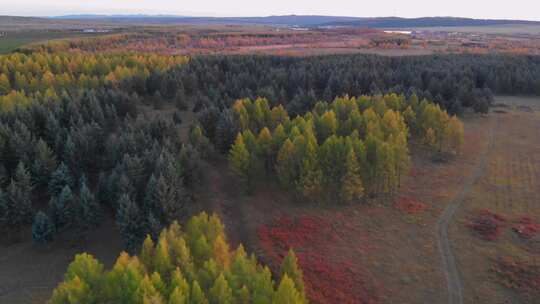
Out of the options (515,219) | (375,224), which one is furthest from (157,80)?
(515,219)

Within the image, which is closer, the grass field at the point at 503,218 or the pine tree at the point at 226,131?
the grass field at the point at 503,218

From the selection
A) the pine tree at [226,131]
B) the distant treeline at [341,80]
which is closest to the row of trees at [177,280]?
the pine tree at [226,131]

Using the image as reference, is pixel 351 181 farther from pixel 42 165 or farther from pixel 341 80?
pixel 341 80

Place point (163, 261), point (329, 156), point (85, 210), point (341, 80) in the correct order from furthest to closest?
1. point (341, 80)
2. point (329, 156)
3. point (85, 210)
4. point (163, 261)

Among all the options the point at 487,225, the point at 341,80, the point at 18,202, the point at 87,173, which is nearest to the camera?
the point at 18,202

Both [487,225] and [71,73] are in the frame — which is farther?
[71,73]

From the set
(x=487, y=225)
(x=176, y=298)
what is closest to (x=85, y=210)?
(x=176, y=298)

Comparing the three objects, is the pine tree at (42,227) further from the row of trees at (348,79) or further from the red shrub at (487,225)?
the red shrub at (487,225)
